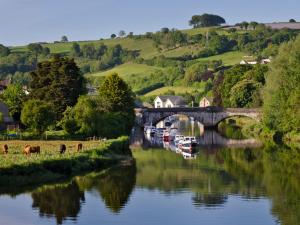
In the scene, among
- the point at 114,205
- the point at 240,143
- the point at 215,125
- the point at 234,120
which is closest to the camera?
the point at 114,205

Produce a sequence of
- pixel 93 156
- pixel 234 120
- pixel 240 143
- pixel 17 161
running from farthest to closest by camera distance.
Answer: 1. pixel 234 120
2. pixel 240 143
3. pixel 93 156
4. pixel 17 161

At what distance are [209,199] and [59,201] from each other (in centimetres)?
1043

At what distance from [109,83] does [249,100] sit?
156 ft

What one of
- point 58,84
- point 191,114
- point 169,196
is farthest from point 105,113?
point 191,114

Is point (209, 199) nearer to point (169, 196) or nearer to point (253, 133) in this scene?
point (169, 196)

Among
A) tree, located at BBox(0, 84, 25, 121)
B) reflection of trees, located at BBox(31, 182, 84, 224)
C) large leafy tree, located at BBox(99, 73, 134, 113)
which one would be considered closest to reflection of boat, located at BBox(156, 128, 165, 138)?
large leafy tree, located at BBox(99, 73, 134, 113)

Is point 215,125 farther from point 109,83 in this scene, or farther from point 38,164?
point 38,164

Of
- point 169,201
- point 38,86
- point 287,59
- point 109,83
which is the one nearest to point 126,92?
point 109,83

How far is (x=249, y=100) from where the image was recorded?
146m

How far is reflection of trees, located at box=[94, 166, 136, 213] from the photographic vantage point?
171 feet

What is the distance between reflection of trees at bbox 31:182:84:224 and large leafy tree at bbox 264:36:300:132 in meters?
49.4

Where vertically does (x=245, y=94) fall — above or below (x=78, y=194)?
above

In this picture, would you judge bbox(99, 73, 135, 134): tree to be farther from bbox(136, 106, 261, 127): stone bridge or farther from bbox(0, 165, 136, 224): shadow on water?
bbox(0, 165, 136, 224): shadow on water

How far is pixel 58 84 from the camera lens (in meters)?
100
